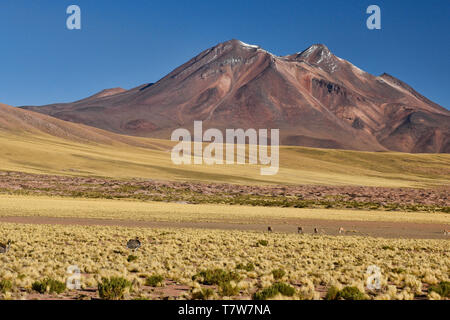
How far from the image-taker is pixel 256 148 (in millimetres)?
183125

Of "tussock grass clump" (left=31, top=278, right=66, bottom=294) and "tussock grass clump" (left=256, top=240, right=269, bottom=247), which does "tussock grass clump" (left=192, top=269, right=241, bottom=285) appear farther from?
"tussock grass clump" (left=256, top=240, right=269, bottom=247)

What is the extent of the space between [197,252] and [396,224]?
83.9ft

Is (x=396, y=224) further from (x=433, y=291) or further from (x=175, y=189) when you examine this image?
(x=175, y=189)

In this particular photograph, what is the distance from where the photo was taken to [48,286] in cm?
1190

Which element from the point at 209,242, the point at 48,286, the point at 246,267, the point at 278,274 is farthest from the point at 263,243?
the point at 48,286

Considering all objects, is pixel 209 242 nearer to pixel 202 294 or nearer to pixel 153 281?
pixel 153 281

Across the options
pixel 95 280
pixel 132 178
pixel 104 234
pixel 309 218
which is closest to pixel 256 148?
pixel 132 178

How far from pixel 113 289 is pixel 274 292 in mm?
4081

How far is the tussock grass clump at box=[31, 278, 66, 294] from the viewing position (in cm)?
1188

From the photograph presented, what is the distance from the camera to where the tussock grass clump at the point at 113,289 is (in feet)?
37.2

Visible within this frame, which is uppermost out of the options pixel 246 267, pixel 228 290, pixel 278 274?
pixel 228 290

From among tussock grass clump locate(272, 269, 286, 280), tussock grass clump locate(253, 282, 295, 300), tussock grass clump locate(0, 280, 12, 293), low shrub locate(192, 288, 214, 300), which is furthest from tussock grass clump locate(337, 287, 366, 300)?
tussock grass clump locate(0, 280, 12, 293)

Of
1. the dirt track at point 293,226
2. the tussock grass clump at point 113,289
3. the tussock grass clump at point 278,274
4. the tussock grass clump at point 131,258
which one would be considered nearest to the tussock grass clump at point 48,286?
the tussock grass clump at point 113,289

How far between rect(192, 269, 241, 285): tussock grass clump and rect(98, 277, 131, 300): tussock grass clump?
253 centimetres
